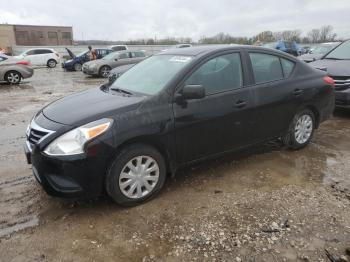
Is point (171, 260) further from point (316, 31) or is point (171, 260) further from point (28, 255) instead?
point (316, 31)

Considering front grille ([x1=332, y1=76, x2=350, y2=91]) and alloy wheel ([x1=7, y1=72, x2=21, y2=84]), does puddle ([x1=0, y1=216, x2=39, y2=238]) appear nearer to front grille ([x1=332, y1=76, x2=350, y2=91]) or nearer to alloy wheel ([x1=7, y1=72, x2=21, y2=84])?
front grille ([x1=332, y1=76, x2=350, y2=91])

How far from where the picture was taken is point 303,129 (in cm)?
529

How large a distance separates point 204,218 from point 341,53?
6.78 m

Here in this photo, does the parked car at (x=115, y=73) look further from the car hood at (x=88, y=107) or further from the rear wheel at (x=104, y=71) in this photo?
the rear wheel at (x=104, y=71)

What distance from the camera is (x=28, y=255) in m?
2.89

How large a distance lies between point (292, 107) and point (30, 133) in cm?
360

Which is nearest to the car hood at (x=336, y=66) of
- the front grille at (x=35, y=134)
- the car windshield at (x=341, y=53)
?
the car windshield at (x=341, y=53)

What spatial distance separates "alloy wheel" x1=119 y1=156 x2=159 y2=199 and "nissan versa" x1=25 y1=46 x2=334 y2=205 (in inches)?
0.4

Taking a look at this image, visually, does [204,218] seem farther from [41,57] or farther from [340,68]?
[41,57]

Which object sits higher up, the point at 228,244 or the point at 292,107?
the point at 292,107

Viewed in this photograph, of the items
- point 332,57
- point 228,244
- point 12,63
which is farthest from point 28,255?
point 12,63

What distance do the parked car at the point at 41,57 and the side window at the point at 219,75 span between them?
977 inches

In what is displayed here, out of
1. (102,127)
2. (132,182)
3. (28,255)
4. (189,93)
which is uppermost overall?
(189,93)

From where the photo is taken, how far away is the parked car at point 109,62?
59.6ft
